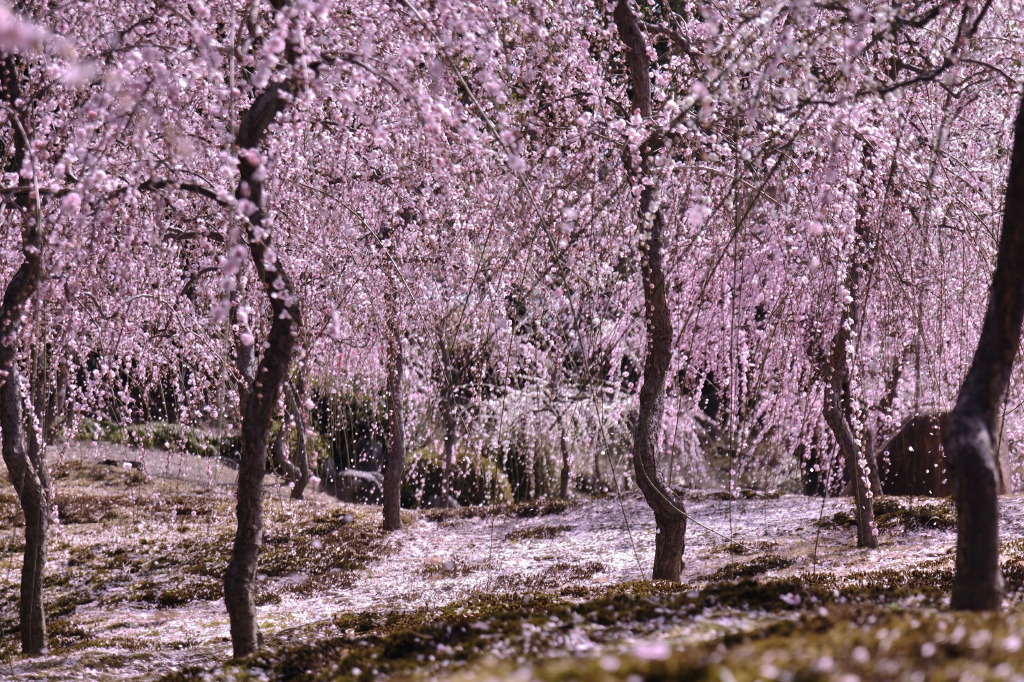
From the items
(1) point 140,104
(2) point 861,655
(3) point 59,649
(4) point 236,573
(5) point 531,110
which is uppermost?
(5) point 531,110

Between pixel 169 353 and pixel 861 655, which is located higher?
pixel 169 353

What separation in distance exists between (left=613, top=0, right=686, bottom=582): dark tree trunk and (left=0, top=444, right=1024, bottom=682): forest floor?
0.53m

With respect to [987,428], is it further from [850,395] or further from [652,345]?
[850,395]

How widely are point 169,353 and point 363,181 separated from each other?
2951 mm

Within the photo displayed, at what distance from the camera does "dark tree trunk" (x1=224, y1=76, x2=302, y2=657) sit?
527cm

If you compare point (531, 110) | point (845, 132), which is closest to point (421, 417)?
point (531, 110)

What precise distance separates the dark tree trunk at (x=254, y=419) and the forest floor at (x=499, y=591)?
0.35m

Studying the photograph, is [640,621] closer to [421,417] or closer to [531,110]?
[531,110]

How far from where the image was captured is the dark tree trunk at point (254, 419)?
17.3 ft

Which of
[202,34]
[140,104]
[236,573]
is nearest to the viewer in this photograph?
[202,34]

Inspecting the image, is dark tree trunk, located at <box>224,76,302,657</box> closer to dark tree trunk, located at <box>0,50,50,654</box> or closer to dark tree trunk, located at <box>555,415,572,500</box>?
dark tree trunk, located at <box>0,50,50,654</box>

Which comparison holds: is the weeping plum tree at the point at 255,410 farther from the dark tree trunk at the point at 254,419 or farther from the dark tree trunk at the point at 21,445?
the dark tree trunk at the point at 21,445

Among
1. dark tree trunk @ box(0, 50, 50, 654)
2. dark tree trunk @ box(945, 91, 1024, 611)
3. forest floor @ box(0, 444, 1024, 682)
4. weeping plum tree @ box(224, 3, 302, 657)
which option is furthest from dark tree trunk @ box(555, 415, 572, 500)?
dark tree trunk @ box(945, 91, 1024, 611)

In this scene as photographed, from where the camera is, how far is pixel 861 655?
83.8 inches
